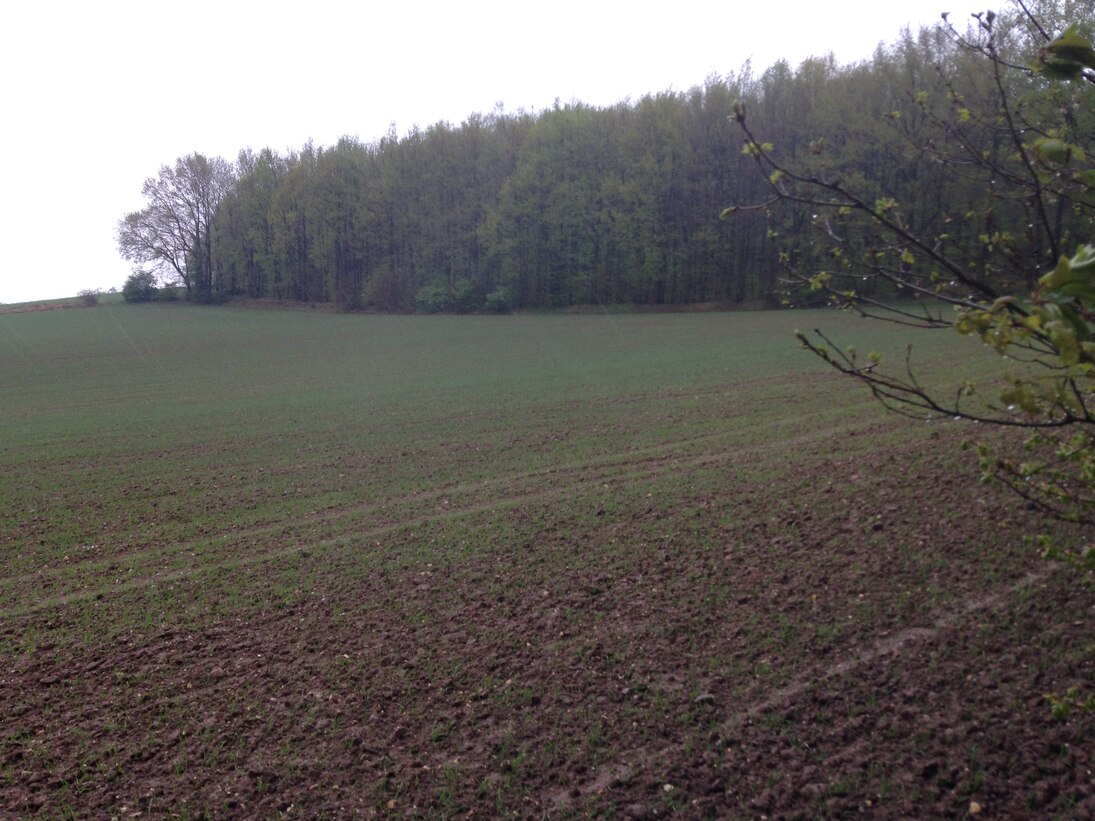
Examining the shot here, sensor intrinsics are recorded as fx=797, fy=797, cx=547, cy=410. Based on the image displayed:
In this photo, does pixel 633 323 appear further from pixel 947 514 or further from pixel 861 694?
pixel 861 694

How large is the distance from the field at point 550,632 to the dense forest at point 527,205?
34.1m

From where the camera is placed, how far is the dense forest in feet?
165

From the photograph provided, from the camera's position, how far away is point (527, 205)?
58344mm

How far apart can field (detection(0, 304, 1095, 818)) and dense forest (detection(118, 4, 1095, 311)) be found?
34.1 meters

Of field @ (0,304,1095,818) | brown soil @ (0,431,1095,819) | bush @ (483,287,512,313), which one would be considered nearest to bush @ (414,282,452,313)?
bush @ (483,287,512,313)

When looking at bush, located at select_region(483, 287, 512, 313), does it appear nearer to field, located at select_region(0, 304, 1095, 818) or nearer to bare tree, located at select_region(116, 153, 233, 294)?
bare tree, located at select_region(116, 153, 233, 294)

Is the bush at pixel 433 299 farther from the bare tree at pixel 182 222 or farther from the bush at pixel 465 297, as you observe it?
the bare tree at pixel 182 222

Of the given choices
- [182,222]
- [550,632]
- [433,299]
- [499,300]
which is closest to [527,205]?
[499,300]

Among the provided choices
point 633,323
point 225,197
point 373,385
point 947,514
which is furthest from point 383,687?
point 225,197

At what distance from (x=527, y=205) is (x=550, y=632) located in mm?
54778

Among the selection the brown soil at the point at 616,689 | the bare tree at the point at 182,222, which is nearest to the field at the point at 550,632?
the brown soil at the point at 616,689

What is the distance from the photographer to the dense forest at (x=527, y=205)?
50.2 meters

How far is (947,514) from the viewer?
293 inches

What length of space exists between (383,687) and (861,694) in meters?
3.16
